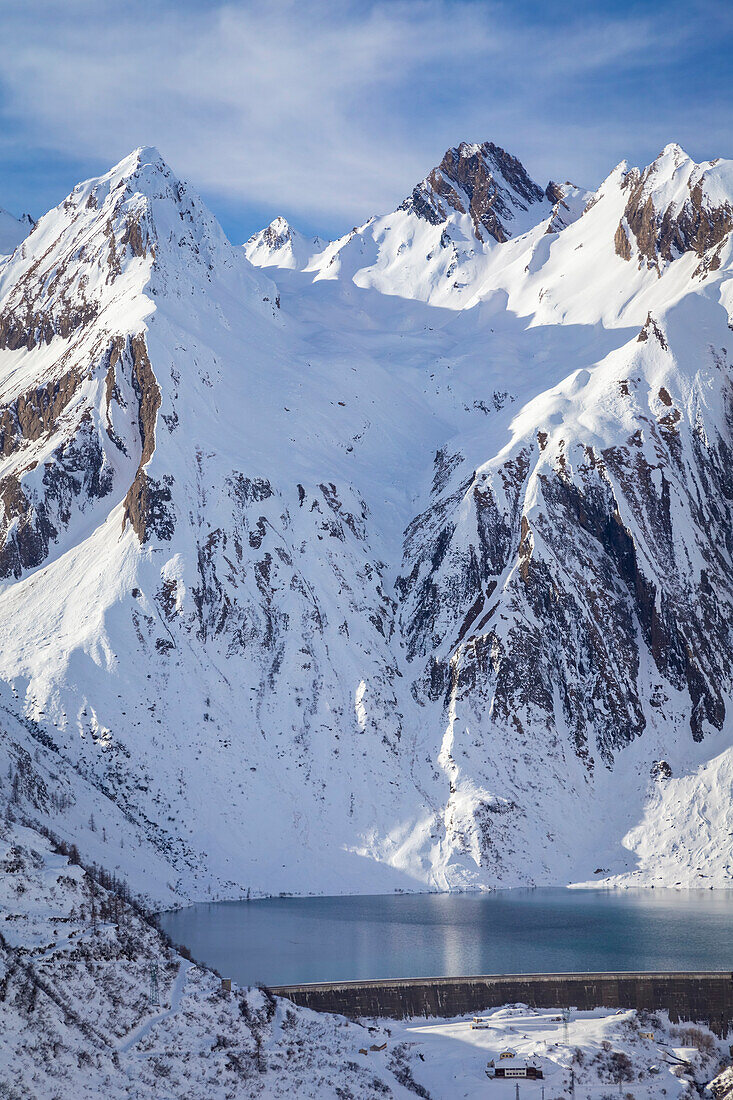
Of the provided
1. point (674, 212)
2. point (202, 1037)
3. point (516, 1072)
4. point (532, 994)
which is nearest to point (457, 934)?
point (532, 994)

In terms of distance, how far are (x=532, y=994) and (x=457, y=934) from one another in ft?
54.6

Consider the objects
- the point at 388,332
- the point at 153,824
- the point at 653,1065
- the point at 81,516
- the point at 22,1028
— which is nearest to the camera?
the point at 22,1028

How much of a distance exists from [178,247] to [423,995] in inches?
4873

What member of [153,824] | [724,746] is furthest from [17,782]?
[724,746]

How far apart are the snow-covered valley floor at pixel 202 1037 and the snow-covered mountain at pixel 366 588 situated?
2940cm

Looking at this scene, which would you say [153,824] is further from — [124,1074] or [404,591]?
[124,1074]

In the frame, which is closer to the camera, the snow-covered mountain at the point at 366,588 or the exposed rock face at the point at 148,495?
the snow-covered mountain at the point at 366,588

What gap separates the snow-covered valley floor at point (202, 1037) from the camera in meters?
41.9

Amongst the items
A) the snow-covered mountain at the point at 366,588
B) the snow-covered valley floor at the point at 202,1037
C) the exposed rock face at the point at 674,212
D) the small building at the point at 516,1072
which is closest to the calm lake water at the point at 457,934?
the snow-covered mountain at the point at 366,588

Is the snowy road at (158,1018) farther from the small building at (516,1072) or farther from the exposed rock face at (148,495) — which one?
the exposed rock face at (148,495)

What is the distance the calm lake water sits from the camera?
217ft

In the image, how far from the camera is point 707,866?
3930 inches

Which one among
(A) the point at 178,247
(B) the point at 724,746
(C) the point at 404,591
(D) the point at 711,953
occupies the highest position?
(A) the point at 178,247

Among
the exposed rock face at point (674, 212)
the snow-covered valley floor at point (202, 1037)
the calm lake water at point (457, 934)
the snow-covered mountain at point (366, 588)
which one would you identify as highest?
the exposed rock face at point (674, 212)
